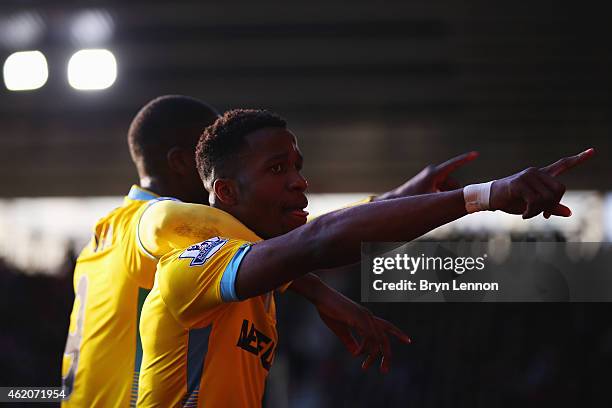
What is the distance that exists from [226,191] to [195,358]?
1.73 feet

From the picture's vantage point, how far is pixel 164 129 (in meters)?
3.48

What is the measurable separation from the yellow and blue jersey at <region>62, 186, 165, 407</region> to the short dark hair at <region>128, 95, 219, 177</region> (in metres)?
0.23

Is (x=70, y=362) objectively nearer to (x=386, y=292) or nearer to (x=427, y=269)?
(x=427, y=269)

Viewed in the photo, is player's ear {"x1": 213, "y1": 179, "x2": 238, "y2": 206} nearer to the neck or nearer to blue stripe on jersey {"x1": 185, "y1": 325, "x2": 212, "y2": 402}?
blue stripe on jersey {"x1": 185, "y1": 325, "x2": 212, "y2": 402}

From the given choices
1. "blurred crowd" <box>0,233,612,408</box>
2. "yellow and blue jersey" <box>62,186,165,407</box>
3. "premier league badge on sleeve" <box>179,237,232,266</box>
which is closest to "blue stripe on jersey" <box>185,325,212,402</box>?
"premier league badge on sleeve" <box>179,237,232,266</box>

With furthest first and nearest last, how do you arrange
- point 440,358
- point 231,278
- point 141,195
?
point 440,358 → point 141,195 → point 231,278

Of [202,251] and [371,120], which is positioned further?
[371,120]

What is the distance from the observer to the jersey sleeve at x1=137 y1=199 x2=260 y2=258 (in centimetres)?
240

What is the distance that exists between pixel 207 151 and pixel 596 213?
8844 mm

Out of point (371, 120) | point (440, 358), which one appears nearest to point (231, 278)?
point (440, 358)

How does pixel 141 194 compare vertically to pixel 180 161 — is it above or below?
below

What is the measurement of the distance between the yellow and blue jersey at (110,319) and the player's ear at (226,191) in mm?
458

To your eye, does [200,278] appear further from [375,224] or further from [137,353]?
[137,353]

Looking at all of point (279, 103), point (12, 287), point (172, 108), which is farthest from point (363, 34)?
point (172, 108)
